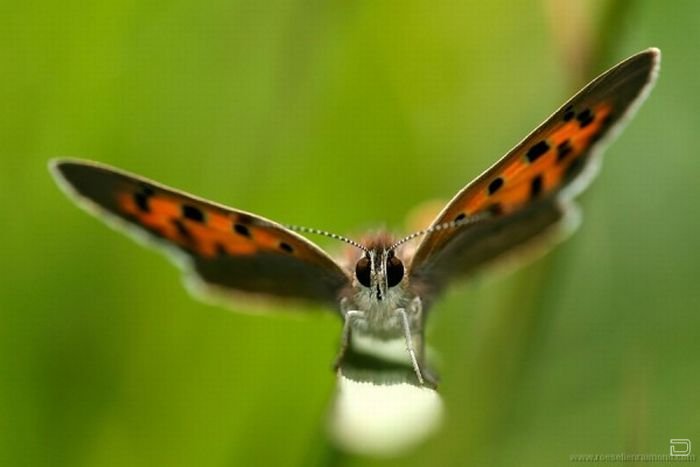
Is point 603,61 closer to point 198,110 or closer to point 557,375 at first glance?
point 557,375

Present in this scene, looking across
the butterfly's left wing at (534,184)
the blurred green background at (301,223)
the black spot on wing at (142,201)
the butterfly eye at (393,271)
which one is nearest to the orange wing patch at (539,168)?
the butterfly's left wing at (534,184)

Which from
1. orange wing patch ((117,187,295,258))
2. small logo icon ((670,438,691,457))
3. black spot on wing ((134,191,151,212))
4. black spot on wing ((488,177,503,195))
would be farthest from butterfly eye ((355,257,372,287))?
small logo icon ((670,438,691,457))

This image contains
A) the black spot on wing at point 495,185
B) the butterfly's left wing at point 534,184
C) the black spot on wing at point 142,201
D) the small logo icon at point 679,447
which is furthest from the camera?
the small logo icon at point 679,447

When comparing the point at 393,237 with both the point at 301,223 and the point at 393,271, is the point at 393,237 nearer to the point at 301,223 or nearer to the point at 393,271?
the point at 393,271

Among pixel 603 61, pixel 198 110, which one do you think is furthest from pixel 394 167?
pixel 603 61

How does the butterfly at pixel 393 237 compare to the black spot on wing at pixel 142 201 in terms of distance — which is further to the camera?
the black spot on wing at pixel 142 201

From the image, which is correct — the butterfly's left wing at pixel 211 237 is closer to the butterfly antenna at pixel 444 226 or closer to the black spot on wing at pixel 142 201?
the black spot on wing at pixel 142 201
